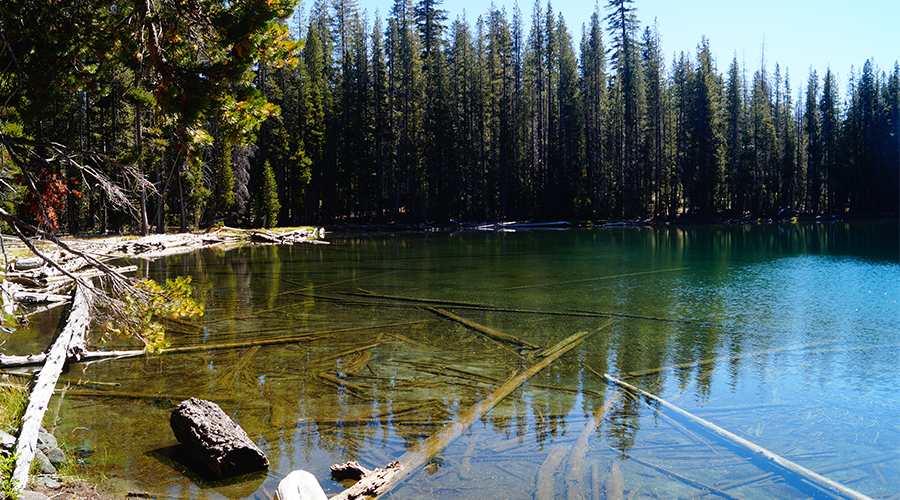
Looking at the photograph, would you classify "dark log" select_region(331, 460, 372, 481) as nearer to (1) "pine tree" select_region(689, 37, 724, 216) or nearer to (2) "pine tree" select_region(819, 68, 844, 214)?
(1) "pine tree" select_region(689, 37, 724, 216)

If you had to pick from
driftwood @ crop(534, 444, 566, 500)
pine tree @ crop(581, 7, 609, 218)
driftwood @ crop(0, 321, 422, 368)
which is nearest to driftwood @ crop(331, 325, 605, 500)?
driftwood @ crop(534, 444, 566, 500)

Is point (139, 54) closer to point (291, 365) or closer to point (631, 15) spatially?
point (291, 365)

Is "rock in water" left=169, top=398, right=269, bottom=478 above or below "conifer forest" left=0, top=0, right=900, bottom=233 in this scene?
below

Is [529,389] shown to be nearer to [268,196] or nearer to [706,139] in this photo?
[268,196]

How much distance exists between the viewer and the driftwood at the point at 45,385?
4389 millimetres

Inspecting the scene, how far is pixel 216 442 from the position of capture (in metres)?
5.20

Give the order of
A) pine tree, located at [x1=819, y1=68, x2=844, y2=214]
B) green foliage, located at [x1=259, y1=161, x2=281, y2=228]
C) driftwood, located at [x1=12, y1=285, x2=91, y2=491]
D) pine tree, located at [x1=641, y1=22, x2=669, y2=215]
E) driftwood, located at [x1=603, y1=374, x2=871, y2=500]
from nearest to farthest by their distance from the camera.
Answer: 1. driftwood, located at [x1=12, y1=285, x2=91, y2=491]
2. driftwood, located at [x1=603, y1=374, x2=871, y2=500]
3. green foliage, located at [x1=259, y1=161, x2=281, y2=228]
4. pine tree, located at [x1=641, y1=22, x2=669, y2=215]
5. pine tree, located at [x1=819, y1=68, x2=844, y2=214]

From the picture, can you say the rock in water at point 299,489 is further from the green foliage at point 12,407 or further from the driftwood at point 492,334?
the driftwood at point 492,334

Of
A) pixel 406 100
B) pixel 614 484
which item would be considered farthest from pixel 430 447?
pixel 406 100

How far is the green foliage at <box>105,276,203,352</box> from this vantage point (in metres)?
5.25

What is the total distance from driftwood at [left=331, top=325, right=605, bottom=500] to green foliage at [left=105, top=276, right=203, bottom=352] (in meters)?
2.23

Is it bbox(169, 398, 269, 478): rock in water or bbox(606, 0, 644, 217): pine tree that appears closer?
bbox(169, 398, 269, 478): rock in water

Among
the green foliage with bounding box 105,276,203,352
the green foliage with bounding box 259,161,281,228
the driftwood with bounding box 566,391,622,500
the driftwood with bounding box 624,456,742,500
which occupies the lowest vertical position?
the driftwood with bounding box 624,456,742,500

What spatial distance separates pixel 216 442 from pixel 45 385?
7.90 ft
